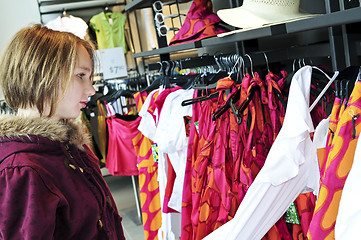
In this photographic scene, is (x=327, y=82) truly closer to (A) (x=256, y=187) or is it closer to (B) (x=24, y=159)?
(A) (x=256, y=187)

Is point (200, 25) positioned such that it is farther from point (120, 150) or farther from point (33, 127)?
point (120, 150)

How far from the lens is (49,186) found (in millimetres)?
1227

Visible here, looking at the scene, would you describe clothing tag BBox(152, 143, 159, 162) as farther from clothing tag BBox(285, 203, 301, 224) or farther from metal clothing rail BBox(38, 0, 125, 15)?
metal clothing rail BBox(38, 0, 125, 15)

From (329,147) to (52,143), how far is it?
81 cm

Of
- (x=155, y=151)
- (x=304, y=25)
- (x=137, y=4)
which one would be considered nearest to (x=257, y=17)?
(x=304, y=25)

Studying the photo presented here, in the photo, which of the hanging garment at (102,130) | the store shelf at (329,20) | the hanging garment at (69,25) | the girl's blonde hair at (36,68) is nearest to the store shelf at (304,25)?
the store shelf at (329,20)

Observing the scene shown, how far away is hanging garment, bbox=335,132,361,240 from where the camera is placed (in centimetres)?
100

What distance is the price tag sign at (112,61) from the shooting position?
5238 millimetres

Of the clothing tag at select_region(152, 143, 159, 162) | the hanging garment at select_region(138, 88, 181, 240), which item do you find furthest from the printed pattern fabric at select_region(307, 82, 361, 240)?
the clothing tag at select_region(152, 143, 159, 162)

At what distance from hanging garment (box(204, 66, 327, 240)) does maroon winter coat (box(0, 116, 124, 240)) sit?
0.42 meters

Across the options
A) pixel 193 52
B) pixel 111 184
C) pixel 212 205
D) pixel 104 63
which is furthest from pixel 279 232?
pixel 111 184

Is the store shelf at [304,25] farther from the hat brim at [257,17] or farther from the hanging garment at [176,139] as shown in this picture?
the hanging garment at [176,139]

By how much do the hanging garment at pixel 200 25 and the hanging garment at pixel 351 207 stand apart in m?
1.31

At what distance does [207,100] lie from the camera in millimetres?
1967
